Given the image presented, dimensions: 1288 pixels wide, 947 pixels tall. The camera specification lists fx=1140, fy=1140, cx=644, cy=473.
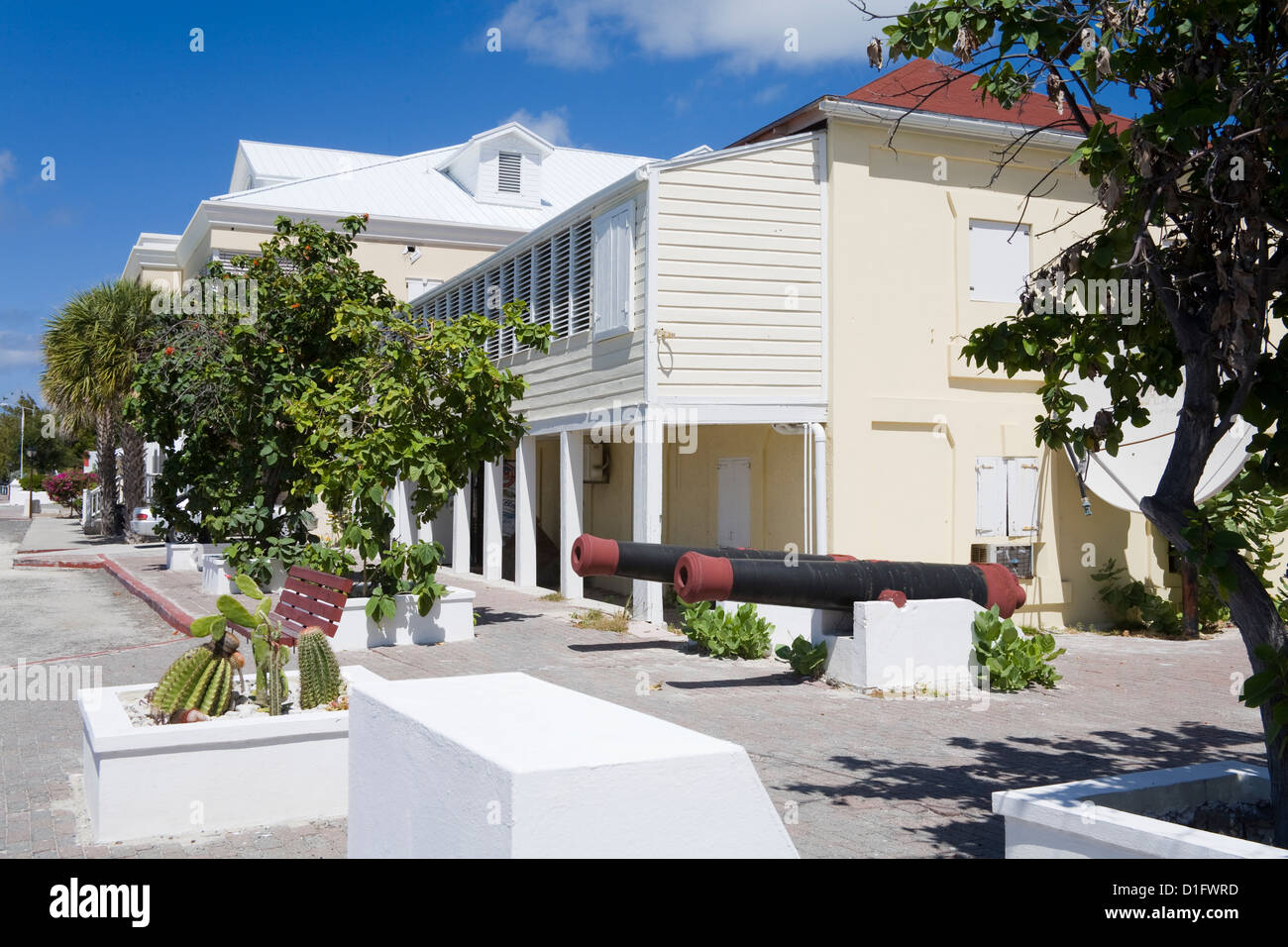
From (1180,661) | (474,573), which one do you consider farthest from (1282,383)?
(474,573)

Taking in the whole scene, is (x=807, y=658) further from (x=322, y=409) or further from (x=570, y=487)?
(x=570, y=487)

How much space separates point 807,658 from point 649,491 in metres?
3.94

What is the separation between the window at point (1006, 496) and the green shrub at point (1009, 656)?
457cm

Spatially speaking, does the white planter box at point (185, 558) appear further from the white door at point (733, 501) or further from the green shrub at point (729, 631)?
the green shrub at point (729, 631)

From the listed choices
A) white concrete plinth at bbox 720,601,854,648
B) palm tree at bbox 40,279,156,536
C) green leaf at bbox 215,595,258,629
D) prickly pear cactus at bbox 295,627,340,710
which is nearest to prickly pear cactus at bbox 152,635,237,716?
green leaf at bbox 215,595,258,629

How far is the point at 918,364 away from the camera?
14586 millimetres

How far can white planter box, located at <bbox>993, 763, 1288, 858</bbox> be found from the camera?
3797mm

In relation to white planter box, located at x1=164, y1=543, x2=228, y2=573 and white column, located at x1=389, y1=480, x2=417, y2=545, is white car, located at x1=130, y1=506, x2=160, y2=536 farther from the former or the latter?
white column, located at x1=389, y1=480, x2=417, y2=545

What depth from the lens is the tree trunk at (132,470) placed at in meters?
32.0

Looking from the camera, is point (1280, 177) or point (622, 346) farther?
point (622, 346)

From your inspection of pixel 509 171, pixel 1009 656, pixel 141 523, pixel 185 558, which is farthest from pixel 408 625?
pixel 141 523

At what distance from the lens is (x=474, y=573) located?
2184 cm

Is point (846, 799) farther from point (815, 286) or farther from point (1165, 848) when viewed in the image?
point (815, 286)
